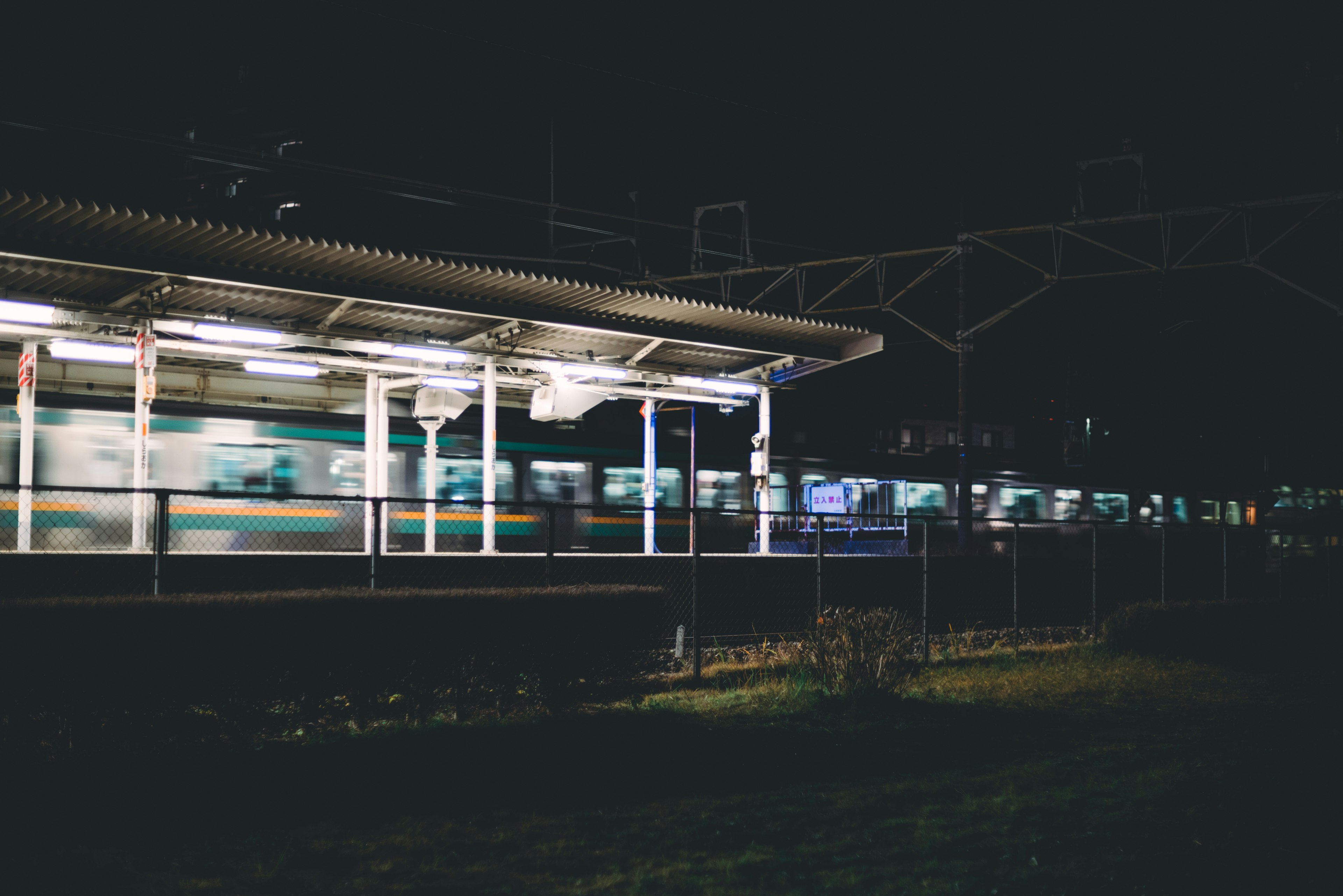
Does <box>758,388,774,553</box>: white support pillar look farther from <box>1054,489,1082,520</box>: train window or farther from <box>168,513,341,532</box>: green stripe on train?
<box>1054,489,1082,520</box>: train window

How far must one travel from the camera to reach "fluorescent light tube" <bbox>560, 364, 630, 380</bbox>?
14.4 meters

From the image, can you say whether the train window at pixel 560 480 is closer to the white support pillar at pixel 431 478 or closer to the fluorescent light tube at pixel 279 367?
the white support pillar at pixel 431 478

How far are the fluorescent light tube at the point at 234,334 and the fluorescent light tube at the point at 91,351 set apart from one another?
2.87ft

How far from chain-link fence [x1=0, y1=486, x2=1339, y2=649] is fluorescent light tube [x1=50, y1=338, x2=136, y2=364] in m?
1.69

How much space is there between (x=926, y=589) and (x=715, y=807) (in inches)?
252

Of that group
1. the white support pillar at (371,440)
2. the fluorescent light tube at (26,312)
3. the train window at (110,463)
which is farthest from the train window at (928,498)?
the fluorescent light tube at (26,312)

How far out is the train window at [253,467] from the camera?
14.9 meters

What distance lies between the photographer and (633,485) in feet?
63.0

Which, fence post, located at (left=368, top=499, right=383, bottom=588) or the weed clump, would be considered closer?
fence post, located at (left=368, top=499, right=383, bottom=588)

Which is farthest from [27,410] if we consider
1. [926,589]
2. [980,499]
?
[980,499]

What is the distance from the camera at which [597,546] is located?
19.1 m

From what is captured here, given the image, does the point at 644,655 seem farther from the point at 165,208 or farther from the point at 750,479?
the point at 750,479

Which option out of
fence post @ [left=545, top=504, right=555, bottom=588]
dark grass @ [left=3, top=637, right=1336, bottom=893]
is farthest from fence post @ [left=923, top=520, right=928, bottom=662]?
fence post @ [left=545, top=504, right=555, bottom=588]

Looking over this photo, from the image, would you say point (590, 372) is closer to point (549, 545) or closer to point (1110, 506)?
point (549, 545)
